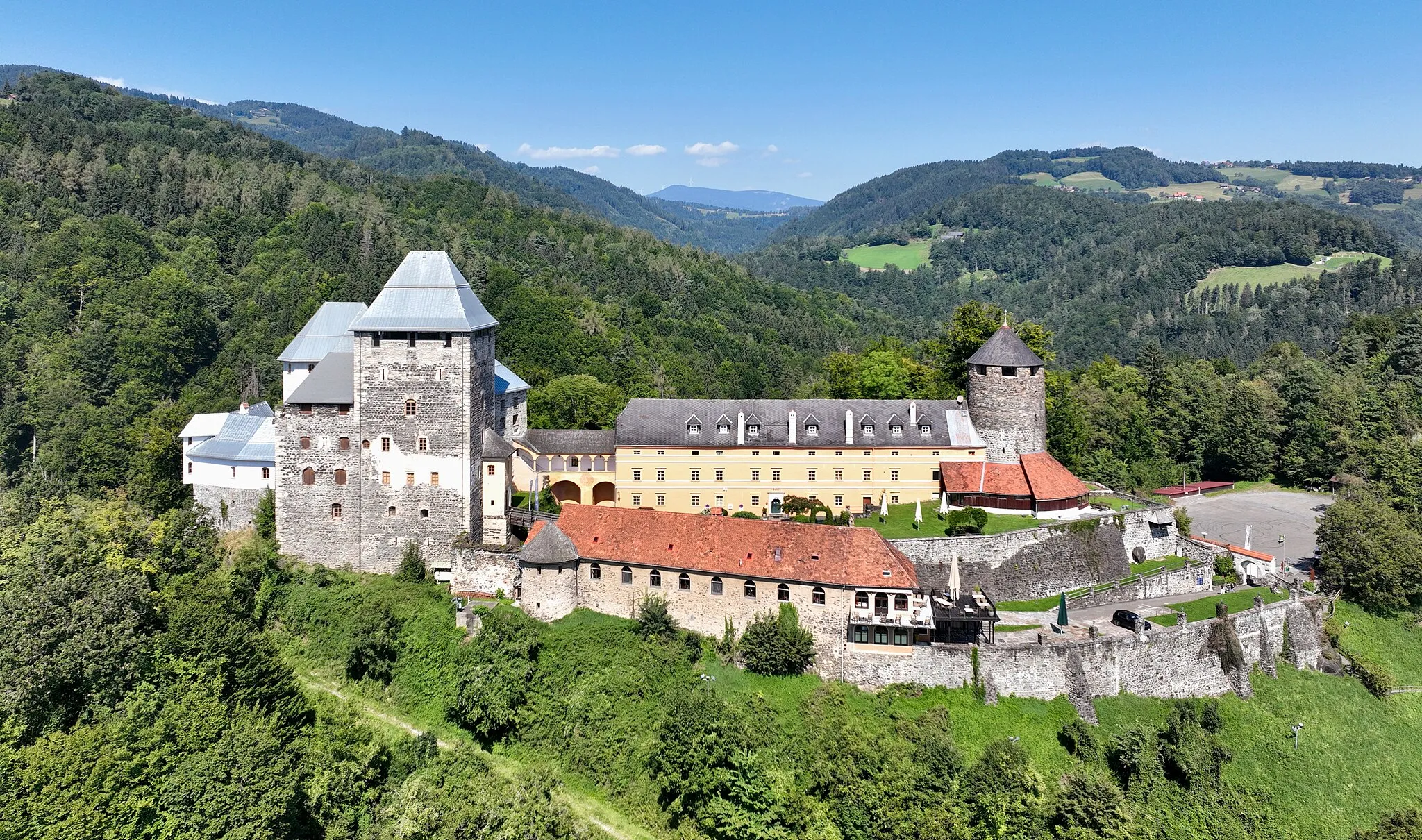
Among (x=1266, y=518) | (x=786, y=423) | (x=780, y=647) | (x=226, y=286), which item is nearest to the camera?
(x=780, y=647)

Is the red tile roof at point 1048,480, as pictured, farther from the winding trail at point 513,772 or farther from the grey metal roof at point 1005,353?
the winding trail at point 513,772

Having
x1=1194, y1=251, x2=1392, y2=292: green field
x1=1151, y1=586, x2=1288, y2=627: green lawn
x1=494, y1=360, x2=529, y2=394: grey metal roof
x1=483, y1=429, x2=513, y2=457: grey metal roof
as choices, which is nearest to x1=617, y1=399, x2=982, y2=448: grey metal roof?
x1=494, y1=360, x2=529, y2=394: grey metal roof

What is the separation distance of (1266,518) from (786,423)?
1303 inches

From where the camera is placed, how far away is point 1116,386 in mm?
75438

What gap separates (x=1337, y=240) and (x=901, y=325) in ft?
230

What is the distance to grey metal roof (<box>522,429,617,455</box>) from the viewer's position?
164ft

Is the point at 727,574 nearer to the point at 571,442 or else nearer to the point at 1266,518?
the point at 571,442

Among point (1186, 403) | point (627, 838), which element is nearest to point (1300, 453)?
point (1186, 403)

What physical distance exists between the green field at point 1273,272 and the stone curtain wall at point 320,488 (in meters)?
144

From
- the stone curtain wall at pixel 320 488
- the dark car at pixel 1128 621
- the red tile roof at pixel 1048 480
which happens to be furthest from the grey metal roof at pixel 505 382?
the dark car at pixel 1128 621

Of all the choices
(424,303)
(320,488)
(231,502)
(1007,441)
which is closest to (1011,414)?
(1007,441)

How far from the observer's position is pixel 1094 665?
37906mm

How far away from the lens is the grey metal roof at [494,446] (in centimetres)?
4575

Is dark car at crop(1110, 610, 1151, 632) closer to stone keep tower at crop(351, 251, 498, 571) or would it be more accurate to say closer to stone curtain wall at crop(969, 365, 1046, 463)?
stone curtain wall at crop(969, 365, 1046, 463)
